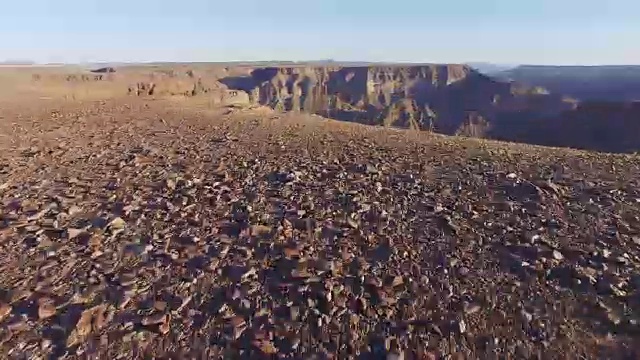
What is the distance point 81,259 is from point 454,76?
84.4 m

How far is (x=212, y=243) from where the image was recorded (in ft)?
14.3

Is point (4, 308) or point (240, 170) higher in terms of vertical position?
point (240, 170)

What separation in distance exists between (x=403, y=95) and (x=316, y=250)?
80212mm

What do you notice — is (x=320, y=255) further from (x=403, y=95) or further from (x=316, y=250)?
(x=403, y=95)

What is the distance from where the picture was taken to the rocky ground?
10.6ft

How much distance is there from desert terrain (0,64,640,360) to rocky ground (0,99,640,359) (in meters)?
0.02

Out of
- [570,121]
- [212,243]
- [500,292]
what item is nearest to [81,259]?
[212,243]

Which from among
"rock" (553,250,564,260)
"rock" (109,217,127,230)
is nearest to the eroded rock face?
"rock" (553,250,564,260)

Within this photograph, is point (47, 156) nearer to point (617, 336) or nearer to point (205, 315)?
point (205, 315)

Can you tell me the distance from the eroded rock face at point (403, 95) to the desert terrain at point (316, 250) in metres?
55.0

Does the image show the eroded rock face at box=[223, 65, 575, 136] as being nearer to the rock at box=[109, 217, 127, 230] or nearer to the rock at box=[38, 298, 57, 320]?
the rock at box=[109, 217, 127, 230]

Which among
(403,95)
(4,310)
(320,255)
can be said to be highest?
(320,255)

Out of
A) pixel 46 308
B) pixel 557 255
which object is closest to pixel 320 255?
pixel 557 255

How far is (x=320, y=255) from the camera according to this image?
414 cm
